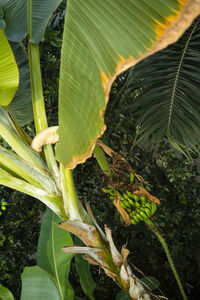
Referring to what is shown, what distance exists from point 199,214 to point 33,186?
0.93 meters

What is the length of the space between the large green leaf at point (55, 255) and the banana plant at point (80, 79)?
0.49 ft

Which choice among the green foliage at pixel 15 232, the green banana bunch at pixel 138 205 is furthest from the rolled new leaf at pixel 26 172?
the green foliage at pixel 15 232

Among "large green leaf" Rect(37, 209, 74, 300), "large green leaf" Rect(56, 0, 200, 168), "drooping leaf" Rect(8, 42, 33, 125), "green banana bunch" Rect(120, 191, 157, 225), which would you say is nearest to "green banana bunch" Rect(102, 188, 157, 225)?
"green banana bunch" Rect(120, 191, 157, 225)

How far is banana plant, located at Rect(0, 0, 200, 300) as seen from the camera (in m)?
0.32

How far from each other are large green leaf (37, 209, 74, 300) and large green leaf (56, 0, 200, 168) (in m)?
0.66

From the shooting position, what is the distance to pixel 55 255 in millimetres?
1059

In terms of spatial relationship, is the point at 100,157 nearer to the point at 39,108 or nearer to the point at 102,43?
the point at 39,108

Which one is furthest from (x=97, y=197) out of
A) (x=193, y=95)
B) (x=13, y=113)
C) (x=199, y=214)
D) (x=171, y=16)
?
(x=171, y=16)

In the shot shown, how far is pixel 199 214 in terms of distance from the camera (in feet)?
4.82

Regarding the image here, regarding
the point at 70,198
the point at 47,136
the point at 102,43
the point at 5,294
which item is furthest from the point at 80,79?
the point at 5,294

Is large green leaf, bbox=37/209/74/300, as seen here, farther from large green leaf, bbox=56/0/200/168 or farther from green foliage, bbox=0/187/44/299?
large green leaf, bbox=56/0/200/168

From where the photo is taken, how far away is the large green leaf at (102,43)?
0.31 metres

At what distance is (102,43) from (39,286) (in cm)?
79

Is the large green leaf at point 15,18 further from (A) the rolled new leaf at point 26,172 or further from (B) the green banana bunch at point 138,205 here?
(B) the green banana bunch at point 138,205
